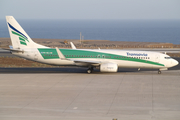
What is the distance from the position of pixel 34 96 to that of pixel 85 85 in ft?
20.1

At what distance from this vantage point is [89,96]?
79.9 ft

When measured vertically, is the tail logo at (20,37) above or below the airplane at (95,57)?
above

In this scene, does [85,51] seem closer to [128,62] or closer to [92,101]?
[128,62]

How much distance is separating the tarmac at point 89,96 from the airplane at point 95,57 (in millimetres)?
1257

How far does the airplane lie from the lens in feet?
114

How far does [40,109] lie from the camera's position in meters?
20.6

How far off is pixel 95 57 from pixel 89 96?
37.5 feet

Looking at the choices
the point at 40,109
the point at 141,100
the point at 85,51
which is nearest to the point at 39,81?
the point at 85,51

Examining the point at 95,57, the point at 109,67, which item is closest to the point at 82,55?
the point at 95,57

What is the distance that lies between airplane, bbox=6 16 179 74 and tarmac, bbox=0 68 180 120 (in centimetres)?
126

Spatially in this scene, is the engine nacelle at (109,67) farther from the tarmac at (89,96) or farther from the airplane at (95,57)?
the tarmac at (89,96)

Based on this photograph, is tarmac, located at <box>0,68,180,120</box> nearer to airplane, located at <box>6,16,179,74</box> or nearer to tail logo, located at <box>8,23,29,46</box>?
airplane, located at <box>6,16,179,74</box>

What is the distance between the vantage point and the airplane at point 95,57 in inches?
1363

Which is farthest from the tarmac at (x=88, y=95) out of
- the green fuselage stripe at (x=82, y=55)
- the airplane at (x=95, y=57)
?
the green fuselage stripe at (x=82, y=55)
